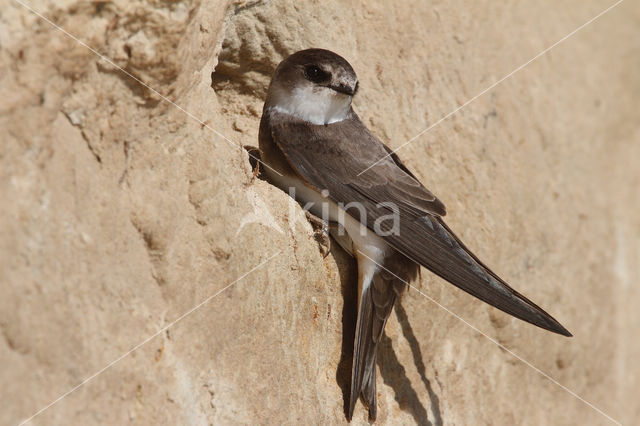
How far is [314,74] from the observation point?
2.37 metres

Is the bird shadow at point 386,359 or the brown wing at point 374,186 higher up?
the brown wing at point 374,186

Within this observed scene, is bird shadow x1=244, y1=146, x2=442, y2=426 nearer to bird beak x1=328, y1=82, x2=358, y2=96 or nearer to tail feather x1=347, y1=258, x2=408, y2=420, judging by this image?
tail feather x1=347, y1=258, x2=408, y2=420

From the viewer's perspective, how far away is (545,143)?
324 cm

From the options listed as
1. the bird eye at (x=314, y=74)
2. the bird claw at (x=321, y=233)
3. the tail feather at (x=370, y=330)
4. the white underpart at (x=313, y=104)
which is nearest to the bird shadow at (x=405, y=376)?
the tail feather at (x=370, y=330)

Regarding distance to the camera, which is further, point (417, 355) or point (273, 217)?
point (417, 355)

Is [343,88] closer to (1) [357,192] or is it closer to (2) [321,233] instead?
(1) [357,192]

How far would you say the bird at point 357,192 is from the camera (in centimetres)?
215

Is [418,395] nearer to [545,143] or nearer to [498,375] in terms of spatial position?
[498,375]

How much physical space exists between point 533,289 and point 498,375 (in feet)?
1.25

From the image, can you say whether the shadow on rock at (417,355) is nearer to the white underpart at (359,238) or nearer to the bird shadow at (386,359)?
the bird shadow at (386,359)

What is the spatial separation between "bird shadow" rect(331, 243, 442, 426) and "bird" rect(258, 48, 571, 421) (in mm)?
42

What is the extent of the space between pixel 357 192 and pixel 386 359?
0.53 metres

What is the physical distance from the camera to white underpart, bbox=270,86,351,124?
2.40 meters

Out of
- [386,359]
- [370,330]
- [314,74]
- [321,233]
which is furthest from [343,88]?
[386,359]
